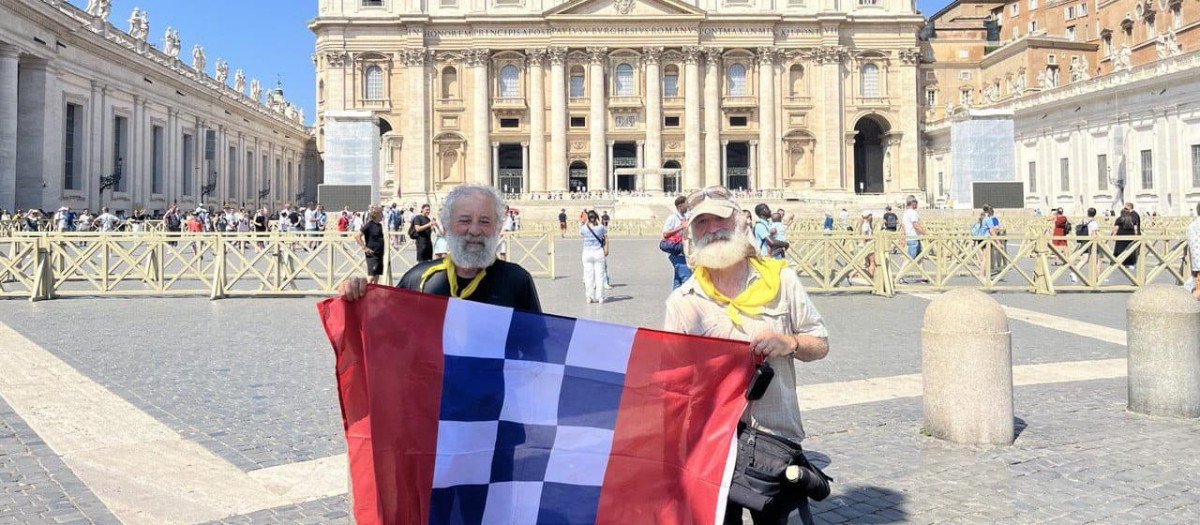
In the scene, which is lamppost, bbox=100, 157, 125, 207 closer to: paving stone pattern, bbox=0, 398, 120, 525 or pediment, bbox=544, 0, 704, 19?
pediment, bbox=544, 0, 704, 19

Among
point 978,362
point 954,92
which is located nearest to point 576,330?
point 978,362

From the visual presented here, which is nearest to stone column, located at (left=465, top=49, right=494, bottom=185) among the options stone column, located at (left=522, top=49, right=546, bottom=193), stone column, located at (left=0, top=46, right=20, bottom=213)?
stone column, located at (left=522, top=49, right=546, bottom=193)

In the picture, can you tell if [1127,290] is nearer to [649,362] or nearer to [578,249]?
[649,362]

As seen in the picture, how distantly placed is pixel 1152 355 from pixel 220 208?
49608 millimetres

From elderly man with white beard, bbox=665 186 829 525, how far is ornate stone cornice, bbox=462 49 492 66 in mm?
54798

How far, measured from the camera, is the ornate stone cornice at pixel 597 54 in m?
56.1

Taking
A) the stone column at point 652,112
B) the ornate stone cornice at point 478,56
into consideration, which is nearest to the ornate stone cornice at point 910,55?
the stone column at point 652,112

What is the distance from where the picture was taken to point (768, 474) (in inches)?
116

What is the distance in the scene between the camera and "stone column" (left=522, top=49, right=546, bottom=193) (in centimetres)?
5628

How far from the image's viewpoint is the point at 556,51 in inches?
2195

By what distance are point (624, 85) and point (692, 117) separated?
4.98 metres

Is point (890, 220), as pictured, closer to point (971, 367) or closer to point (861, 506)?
point (971, 367)

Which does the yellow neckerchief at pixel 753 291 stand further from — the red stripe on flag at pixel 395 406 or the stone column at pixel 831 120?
the stone column at pixel 831 120

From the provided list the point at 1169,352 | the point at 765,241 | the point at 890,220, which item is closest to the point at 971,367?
the point at 1169,352
